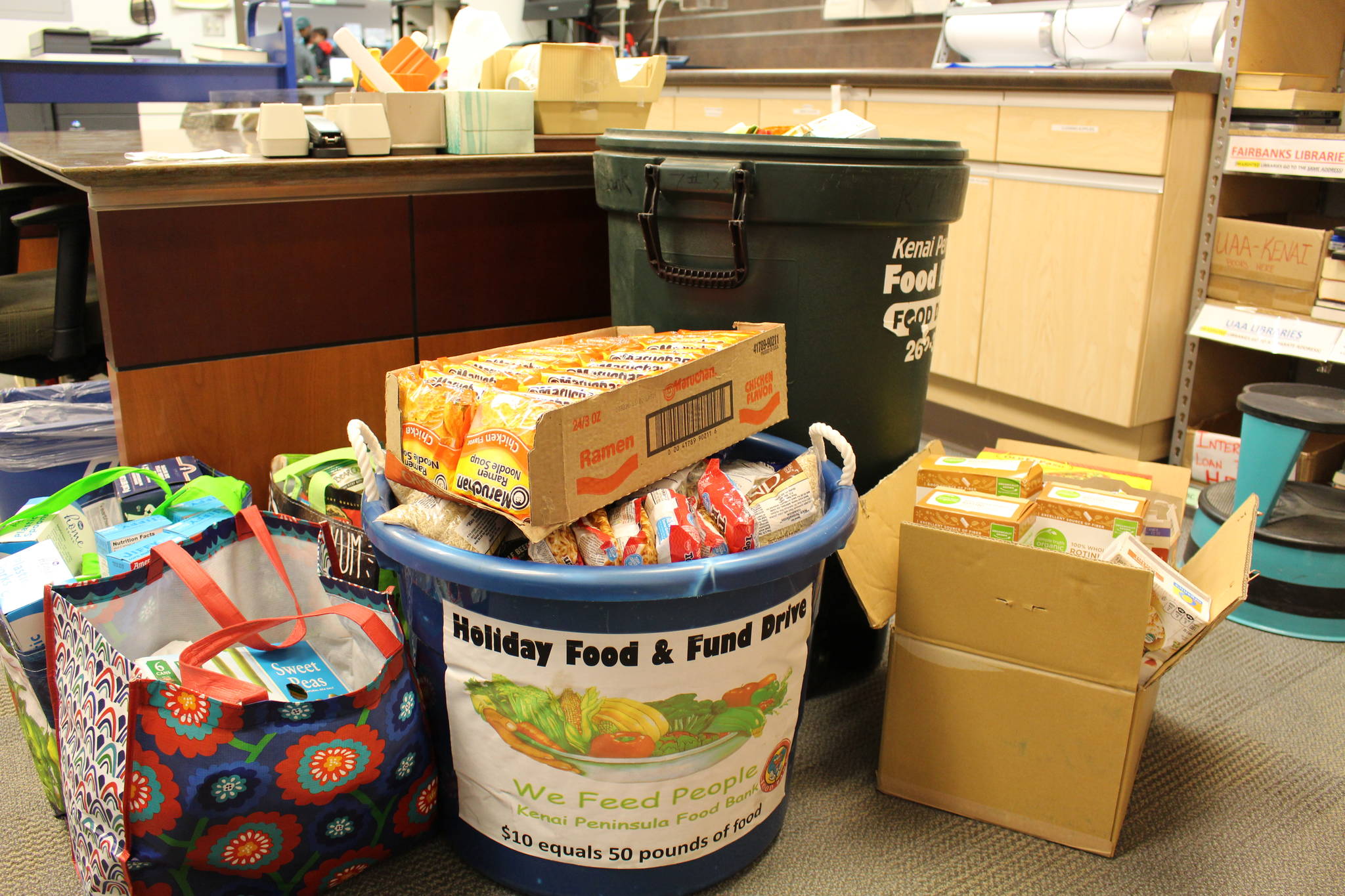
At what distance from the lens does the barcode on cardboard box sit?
105 cm

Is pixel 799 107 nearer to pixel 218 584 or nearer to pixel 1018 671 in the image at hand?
pixel 1018 671

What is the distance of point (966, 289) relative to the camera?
9.20 feet

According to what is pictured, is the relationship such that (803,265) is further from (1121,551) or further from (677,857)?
(677,857)

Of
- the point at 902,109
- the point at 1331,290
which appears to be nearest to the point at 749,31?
the point at 902,109

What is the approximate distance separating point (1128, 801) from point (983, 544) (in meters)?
0.46

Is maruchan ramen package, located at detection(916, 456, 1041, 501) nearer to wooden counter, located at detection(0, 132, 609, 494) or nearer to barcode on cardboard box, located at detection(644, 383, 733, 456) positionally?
barcode on cardboard box, located at detection(644, 383, 733, 456)

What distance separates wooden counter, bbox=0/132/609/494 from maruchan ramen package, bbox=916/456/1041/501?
769 millimetres

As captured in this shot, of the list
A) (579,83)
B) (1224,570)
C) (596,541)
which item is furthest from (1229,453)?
(596,541)

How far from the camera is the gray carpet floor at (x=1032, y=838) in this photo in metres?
1.17

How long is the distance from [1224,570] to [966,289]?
5.53ft

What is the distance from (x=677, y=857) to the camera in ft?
3.57

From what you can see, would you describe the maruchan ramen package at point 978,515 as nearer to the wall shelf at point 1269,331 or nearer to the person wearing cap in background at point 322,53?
the wall shelf at point 1269,331

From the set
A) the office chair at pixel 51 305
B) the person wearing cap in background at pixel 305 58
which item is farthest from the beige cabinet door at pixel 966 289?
the person wearing cap in background at pixel 305 58

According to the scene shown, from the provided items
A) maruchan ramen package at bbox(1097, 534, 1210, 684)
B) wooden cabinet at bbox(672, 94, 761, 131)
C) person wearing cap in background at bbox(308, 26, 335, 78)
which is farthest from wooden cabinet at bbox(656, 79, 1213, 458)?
person wearing cap in background at bbox(308, 26, 335, 78)
